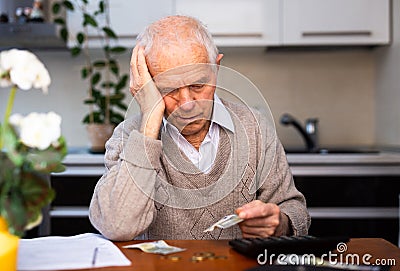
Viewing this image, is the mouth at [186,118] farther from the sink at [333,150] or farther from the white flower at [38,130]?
the sink at [333,150]

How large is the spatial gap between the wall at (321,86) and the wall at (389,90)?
0.28ft

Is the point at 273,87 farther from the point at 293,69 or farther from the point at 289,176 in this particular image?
the point at 289,176

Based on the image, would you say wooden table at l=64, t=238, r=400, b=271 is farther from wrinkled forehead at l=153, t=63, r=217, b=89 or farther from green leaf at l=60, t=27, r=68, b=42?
green leaf at l=60, t=27, r=68, b=42

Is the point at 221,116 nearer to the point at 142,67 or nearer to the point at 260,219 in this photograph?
the point at 142,67

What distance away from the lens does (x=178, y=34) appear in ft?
4.75

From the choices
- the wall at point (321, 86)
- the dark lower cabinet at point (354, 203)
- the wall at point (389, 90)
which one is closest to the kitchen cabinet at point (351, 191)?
the dark lower cabinet at point (354, 203)

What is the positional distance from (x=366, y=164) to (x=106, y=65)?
137 centimetres

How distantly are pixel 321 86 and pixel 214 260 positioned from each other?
246cm

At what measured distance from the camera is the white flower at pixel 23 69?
0.89 meters

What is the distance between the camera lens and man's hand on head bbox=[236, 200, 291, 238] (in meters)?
1.22

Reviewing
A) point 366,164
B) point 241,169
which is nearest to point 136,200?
point 241,169

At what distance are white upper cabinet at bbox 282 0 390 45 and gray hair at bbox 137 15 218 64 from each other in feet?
5.49

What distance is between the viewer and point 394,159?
9.21 ft

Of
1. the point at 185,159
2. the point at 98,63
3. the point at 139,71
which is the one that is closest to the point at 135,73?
the point at 139,71
